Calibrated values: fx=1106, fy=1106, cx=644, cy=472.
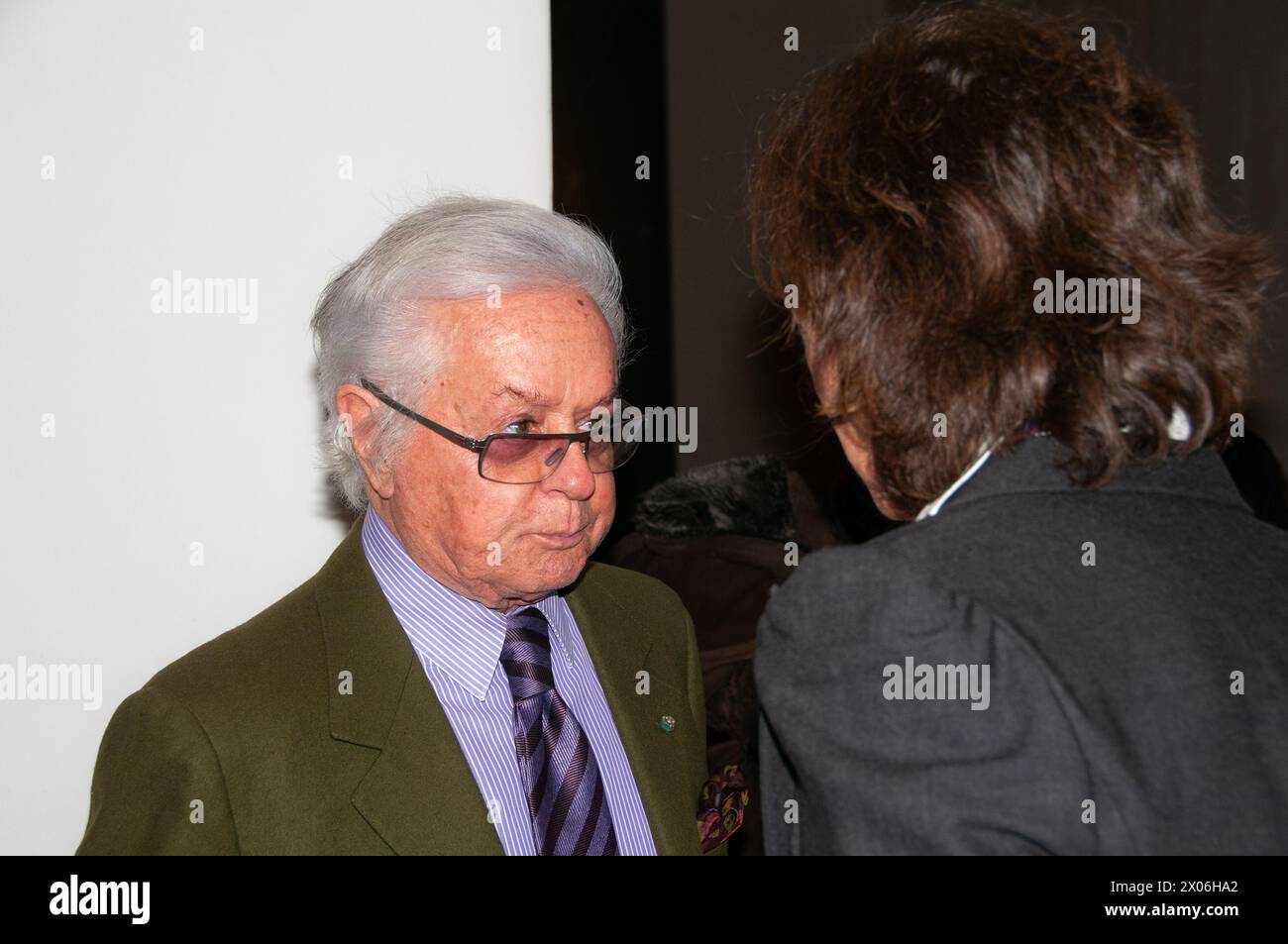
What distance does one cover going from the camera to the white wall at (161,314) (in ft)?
5.90

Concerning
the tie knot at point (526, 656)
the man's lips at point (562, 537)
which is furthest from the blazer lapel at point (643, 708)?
the man's lips at point (562, 537)

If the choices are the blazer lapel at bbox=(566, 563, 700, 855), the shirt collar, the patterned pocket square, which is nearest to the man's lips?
the shirt collar

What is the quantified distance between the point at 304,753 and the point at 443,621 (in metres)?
0.25

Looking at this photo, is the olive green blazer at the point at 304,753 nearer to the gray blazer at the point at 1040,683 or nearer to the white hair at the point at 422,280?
the white hair at the point at 422,280

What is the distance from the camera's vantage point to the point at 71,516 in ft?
5.93

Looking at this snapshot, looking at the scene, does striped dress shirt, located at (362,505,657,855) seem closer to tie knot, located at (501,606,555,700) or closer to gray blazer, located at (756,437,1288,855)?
tie knot, located at (501,606,555,700)

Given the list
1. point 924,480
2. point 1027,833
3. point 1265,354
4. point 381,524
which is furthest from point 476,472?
point 1265,354

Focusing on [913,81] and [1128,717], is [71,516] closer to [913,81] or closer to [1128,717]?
Result: [913,81]

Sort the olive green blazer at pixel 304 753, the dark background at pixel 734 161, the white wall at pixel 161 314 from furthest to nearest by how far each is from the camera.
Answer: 1. the dark background at pixel 734 161
2. the white wall at pixel 161 314
3. the olive green blazer at pixel 304 753

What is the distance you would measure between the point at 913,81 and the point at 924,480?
1.25 ft

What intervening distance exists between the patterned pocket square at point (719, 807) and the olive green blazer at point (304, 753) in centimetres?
4

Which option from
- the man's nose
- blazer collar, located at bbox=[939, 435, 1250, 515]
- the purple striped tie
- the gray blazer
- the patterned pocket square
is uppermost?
blazer collar, located at bbox=[939, 435, 1250, 515]

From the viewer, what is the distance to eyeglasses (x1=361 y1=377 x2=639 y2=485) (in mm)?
1424

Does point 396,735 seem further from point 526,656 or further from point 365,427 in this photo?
point 365,427
